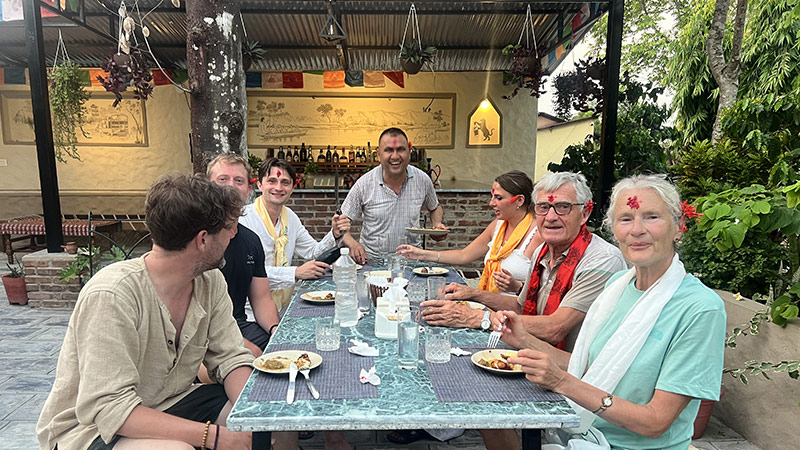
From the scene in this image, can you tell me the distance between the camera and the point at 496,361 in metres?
1.69

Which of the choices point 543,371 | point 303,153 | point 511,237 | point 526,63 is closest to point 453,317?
point 543,371

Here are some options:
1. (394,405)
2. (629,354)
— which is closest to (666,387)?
(629,354)

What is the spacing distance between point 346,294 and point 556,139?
19.3m

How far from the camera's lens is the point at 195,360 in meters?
1.78

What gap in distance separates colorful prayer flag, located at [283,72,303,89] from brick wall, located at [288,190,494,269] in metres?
2.81

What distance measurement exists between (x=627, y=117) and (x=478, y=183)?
389cm

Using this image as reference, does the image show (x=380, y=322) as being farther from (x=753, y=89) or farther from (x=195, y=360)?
(x=753, y=89)

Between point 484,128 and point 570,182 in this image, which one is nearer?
point 570,182

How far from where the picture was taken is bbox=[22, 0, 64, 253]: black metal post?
4840 mm

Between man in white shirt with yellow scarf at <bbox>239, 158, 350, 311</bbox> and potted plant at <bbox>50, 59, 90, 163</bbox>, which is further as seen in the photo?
potted plant at <bbox>50, 59, 90, 163</bbox>

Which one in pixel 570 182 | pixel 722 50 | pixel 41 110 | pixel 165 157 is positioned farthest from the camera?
pixel 165 157

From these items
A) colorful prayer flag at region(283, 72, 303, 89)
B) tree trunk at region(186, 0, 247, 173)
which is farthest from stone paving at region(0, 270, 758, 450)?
colorful prayer flag at region(283, 72, 303, 89)

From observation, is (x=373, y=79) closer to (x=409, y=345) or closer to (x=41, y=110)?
(x=41, y=110)

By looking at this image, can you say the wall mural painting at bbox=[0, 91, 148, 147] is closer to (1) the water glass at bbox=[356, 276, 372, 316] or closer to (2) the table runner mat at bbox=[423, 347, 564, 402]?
(1) the water glass at bbox=[356, 276, 372, 316]
